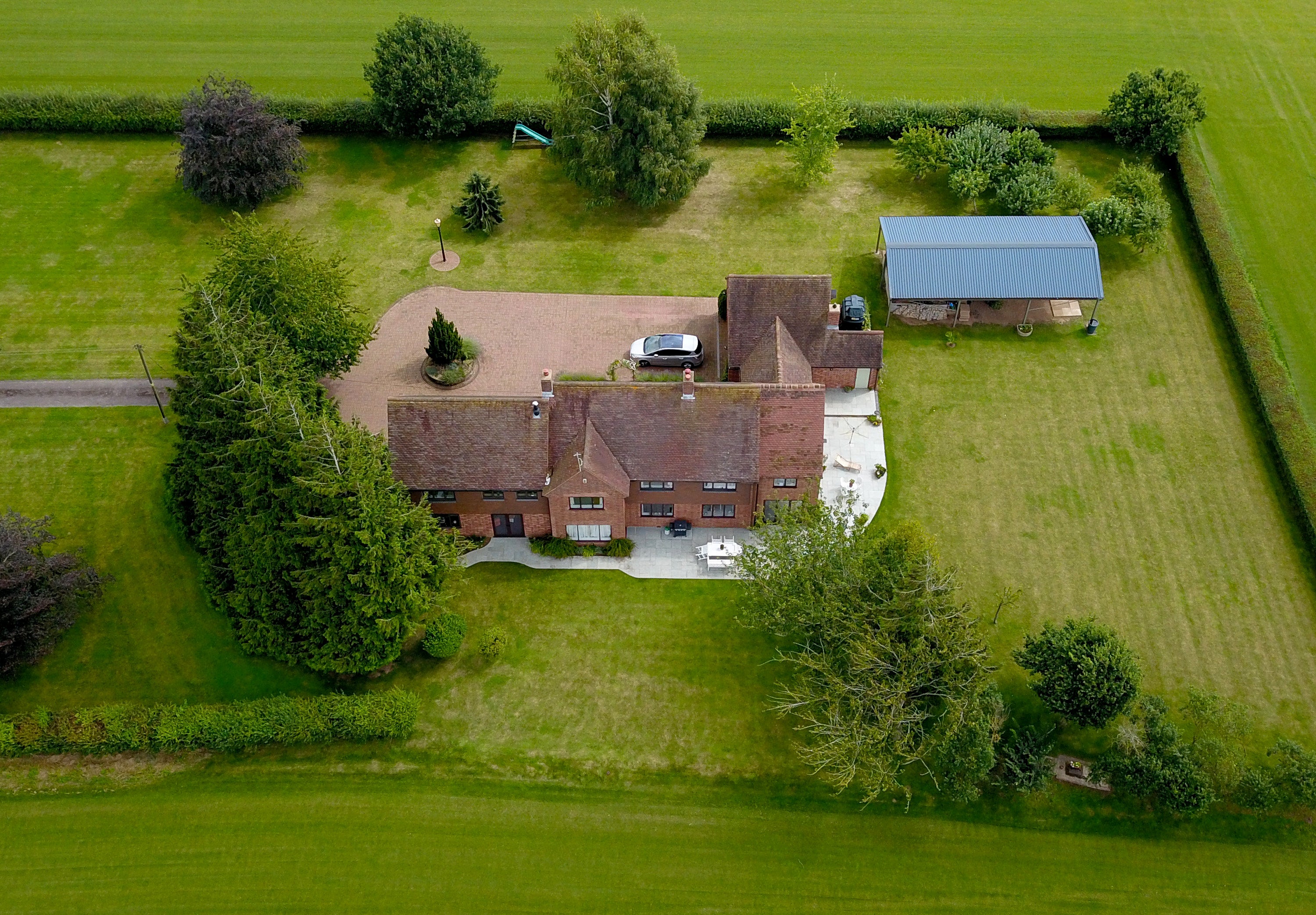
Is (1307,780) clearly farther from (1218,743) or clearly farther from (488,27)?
(488,27)

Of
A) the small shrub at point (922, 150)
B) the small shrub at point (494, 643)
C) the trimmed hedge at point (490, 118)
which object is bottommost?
the small shrub at point (494, 643)

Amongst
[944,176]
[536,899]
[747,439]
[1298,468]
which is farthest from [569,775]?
[944,176]

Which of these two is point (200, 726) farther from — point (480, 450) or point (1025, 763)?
point (1025, 763)

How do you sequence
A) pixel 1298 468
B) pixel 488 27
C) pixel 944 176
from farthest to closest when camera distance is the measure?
pixel 488 27 → pixel 944 176 → pixel 1298 468

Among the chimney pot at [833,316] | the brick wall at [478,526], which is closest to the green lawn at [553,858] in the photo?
the brick wall at [478,526]

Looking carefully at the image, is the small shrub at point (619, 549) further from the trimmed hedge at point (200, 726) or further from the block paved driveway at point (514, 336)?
the trimmed hedge at point (200, 726)

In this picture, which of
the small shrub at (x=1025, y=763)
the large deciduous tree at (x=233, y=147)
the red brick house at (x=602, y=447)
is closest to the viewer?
the small shrub at (x=1025, y=763)

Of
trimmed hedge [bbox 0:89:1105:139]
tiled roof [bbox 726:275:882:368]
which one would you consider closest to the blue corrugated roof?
tiled roof [bbox 726:275:882:368]
